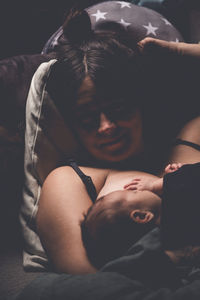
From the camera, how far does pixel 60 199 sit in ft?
3.26

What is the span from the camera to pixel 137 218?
34.4 inches

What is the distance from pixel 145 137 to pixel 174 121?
133 mm

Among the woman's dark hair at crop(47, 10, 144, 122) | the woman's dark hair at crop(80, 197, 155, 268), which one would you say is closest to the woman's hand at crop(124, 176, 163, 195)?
the woman's dark hair at crop(80, 197, 155, 268)

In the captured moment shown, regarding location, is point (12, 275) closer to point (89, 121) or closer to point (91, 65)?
point (89, 121)

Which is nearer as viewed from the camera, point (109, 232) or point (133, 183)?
point (109, 232)

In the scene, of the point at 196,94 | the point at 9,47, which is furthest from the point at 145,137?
the point at 9,47

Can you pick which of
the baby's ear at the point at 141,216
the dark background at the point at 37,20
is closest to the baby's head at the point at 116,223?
the baby's ear at the point at 141,216

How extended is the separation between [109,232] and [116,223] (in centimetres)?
3

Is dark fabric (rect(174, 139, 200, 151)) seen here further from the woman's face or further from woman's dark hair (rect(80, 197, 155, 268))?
woman's dark hair (rect(80, 197, 155, 268))

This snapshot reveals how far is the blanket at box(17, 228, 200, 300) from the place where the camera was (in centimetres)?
68

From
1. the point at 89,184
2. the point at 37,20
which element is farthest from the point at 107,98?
the point at 37,20

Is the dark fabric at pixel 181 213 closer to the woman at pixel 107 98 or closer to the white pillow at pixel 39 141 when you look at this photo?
the woman at pixel 107 98

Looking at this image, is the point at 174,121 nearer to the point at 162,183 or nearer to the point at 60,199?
the point at 162,183

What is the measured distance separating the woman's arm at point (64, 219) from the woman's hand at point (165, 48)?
1.56 ft
